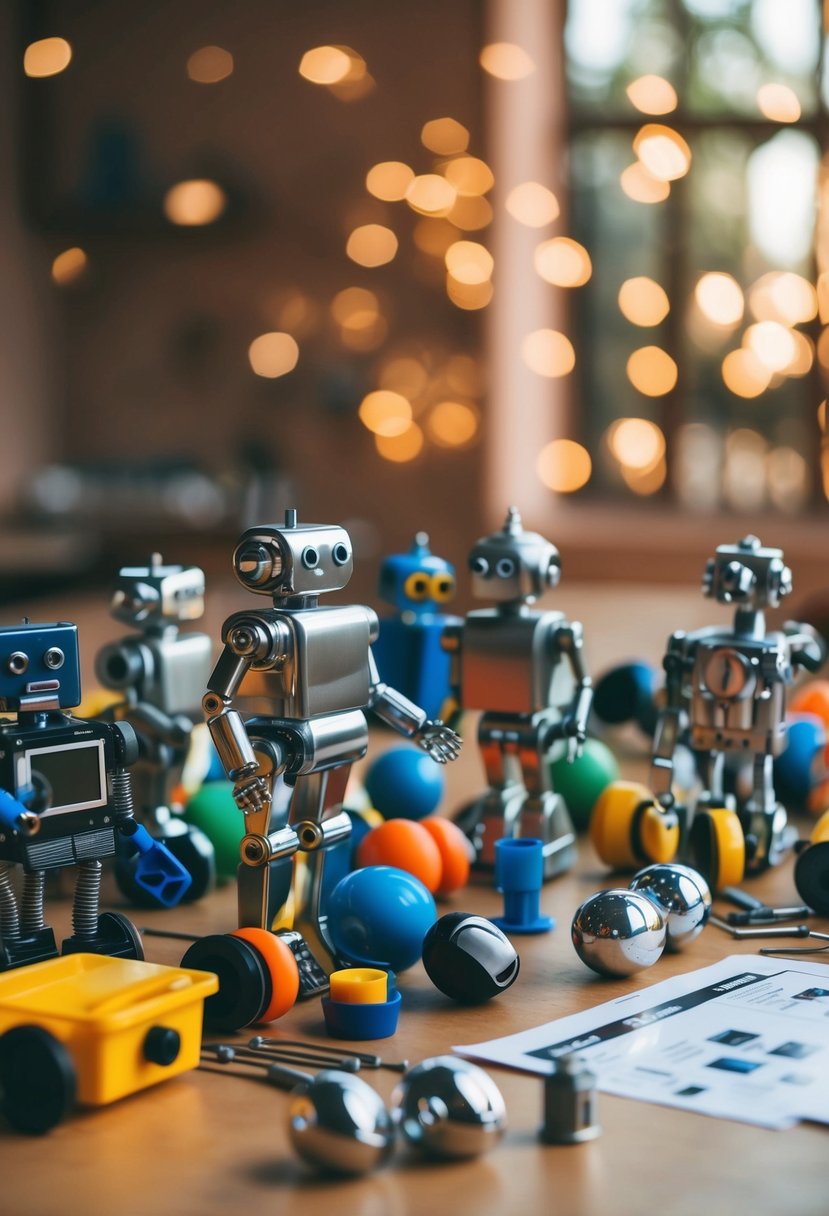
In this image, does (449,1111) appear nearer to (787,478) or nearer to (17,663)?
(17,663)

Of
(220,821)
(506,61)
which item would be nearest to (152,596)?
(220,821)

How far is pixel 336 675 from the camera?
1136 millimetres

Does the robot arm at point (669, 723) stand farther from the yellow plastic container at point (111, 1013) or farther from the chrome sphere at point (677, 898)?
the yellow plastic container at point (111, 1013)

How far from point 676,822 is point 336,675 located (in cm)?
41

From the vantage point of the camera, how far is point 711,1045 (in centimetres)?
92

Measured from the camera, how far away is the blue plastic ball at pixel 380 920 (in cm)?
109

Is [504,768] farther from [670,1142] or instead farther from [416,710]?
[670,1142]

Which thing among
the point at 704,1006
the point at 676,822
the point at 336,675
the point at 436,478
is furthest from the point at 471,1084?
the point at 436,478

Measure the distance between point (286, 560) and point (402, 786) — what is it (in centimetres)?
42

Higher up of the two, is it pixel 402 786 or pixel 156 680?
pixel 156 680

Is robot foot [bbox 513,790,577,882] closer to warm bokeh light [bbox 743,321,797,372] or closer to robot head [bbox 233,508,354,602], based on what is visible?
robot head [bbox 233,508,354,602]

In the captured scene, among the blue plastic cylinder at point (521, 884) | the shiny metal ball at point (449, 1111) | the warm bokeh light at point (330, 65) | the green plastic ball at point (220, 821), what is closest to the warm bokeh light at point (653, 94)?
the warm bokeh light at point (330, 65)

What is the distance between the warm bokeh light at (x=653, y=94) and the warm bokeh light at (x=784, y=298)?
1.67 ft

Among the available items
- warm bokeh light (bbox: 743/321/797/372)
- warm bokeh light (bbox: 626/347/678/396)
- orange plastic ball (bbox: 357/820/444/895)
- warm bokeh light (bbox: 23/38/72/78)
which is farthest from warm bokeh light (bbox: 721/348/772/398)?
orange plastic ball (bbox: 357/820/444/895)
